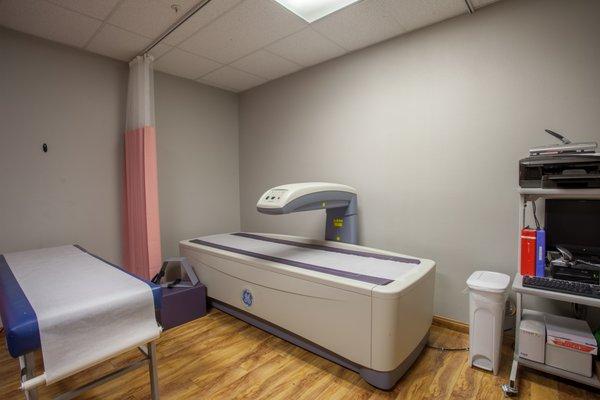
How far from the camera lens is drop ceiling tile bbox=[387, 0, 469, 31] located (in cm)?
192

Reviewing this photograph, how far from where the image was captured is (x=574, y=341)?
4.86 ft

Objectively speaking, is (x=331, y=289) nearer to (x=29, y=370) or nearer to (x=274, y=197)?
(x=274, y=197)

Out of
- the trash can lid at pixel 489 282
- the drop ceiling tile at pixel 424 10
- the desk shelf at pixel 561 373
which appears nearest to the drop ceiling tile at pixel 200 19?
A: the drop ceiling tile at pixel 424 10

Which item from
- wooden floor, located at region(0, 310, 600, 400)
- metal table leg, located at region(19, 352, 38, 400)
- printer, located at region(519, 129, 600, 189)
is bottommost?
wooden floor, located at region(0, 310, 600, 400)

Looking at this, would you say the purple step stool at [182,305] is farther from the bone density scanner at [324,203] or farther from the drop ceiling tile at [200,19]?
the drop ceiling tile at [200,19]

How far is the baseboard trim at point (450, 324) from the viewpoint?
2162mm

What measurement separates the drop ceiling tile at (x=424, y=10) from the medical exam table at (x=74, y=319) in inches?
87.7

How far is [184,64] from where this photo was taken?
2865 mm

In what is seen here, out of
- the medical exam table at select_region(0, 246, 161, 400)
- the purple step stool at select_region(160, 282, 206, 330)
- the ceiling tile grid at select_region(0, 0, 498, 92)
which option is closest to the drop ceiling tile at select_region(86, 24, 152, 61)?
the ceiling tile grid at select_region(0, 0, 498, 92)

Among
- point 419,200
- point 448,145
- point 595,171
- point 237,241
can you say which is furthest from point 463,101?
point 237,241

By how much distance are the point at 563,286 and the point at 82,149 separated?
348 cm

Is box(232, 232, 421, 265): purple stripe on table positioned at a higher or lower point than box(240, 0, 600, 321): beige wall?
lower

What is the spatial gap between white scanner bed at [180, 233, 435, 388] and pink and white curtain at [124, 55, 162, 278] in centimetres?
52

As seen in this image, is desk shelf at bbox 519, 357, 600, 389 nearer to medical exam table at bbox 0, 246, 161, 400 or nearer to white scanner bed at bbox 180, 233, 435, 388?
white scanner bed at bbox 180, 233, 435, 388
